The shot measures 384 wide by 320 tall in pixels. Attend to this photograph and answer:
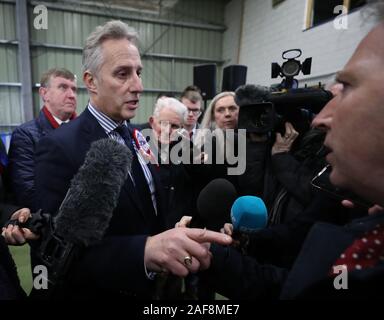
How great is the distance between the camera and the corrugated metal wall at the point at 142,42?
673 centimetres

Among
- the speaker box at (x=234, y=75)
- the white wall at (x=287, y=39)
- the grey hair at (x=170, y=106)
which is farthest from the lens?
the white wall at (x=287, y=39)

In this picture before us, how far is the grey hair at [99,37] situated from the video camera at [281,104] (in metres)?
0.58

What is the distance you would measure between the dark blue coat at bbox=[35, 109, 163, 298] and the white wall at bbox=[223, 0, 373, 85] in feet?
11.5

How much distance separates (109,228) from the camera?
925 millimetres

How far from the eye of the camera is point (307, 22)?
16.6 ft

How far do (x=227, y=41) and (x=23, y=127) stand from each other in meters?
7.23

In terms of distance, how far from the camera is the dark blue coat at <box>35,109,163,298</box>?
71 centimetres

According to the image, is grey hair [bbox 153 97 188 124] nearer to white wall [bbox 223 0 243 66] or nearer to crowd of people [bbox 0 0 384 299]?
crowd of people [bbox 0 0 384 299]

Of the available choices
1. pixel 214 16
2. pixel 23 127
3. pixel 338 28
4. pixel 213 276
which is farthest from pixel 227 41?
pixel 213 276

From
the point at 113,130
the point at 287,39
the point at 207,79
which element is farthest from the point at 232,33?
the point at 113,130

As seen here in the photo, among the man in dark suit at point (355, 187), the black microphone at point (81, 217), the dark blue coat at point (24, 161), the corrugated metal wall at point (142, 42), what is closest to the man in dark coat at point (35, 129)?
the dark blue coat at point (24, 161)

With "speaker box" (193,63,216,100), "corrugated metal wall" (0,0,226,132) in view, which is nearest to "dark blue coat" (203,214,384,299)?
"speaker box" (193,63,216,100)

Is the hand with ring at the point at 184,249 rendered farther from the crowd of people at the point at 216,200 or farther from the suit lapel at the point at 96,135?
the suit lapel at the point at 96,135
